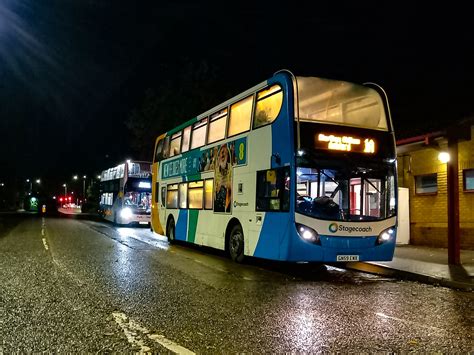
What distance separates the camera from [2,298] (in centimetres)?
777

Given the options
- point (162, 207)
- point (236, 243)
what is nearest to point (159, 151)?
point (162, 207)

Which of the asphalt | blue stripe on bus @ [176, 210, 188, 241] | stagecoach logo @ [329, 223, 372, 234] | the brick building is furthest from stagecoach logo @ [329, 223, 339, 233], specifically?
A: blue stripe on bus @ [176, 210, 188, 241]

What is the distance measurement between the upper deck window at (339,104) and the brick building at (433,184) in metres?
3.23

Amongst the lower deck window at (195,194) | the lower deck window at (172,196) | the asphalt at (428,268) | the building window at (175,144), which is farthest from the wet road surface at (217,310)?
the building window at (175,144)

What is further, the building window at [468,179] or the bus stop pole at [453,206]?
the building window at [468,179]

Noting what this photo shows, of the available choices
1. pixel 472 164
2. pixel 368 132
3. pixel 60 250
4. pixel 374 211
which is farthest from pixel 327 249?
pixel 60 250

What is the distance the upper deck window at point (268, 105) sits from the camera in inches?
435

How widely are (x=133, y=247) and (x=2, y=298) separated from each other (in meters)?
8.75

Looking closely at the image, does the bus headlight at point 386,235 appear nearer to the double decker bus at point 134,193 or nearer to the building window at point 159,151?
the building window at point 159,151

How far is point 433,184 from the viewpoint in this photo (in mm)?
16688

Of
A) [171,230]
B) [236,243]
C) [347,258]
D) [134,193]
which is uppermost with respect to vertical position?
[134,193]

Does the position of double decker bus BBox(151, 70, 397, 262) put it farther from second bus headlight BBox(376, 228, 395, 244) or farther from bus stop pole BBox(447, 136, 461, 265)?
bus stop pole BBox(447, 136, 461, 265)

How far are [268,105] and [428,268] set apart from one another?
5234 millimetres

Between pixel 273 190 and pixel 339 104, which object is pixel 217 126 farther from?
pixel 339 104
